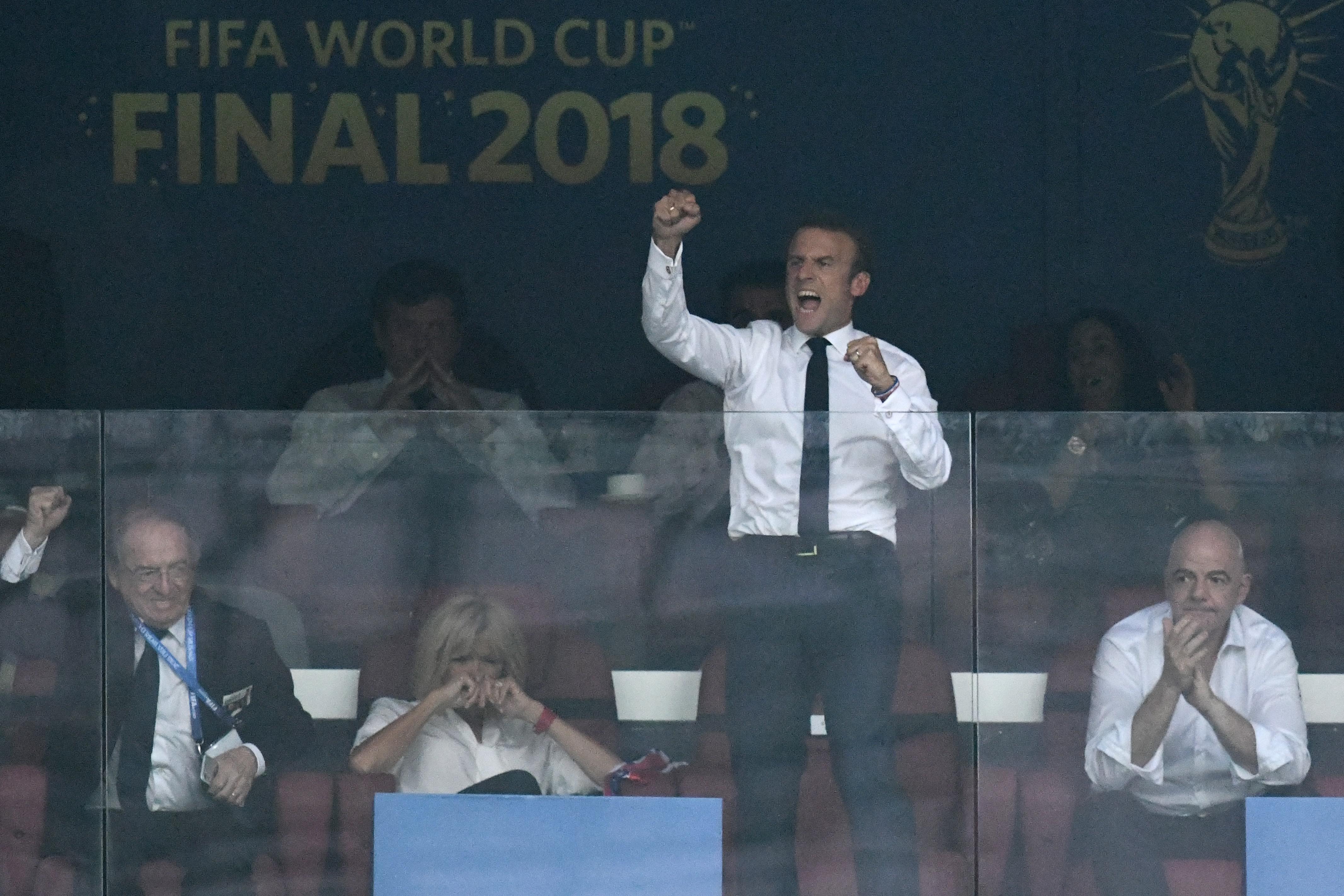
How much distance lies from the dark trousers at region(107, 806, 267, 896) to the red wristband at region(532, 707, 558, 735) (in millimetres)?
461

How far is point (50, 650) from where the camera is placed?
127 inches

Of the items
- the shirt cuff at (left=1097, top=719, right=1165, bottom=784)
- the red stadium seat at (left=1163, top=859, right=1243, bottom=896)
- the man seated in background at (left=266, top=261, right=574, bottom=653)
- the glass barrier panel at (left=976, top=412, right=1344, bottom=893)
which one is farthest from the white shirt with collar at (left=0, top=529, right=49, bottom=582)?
the red stadium seat at (left=1163, top=859, right=1243, bottom=896)

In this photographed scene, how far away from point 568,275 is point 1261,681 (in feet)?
5.25

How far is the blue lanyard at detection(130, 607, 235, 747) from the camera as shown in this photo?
125 inches

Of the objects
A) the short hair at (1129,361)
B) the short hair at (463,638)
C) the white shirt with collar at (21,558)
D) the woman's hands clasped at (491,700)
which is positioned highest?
the short hair at (1129,361)

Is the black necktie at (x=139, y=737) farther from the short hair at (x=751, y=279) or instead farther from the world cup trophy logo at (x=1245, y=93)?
the world cup trophy logo at (x=1245, y=93)

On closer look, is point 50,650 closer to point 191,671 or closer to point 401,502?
point 191,671

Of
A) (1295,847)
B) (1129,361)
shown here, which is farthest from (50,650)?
(1129,361)

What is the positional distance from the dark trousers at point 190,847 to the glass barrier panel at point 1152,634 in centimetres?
113

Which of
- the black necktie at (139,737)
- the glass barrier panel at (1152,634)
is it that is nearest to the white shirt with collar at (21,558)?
the black necktie at (139,737)

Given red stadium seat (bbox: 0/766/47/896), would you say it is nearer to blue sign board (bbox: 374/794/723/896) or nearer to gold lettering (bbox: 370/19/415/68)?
blue sign board (bbox: 374/794/723/896)

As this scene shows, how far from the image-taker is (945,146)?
396 centimetres

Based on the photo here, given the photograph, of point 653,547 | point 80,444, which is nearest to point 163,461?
point 80,444

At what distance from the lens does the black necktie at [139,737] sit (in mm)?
3178
